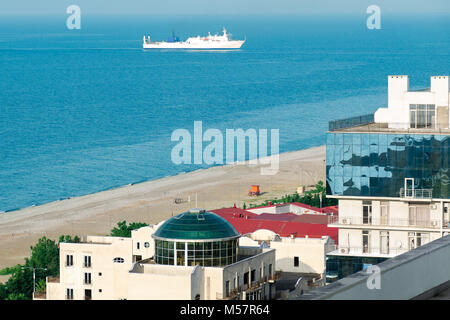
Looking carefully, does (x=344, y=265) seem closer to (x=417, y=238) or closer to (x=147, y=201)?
(x=417, y=238)

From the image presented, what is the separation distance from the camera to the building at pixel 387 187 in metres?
37.3

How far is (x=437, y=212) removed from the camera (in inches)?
1496

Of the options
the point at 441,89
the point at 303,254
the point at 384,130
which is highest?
the point at 441,89

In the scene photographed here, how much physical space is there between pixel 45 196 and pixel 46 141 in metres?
44.5

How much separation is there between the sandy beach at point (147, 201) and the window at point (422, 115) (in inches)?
1188

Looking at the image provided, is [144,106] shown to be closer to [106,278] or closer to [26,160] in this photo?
[26,160]

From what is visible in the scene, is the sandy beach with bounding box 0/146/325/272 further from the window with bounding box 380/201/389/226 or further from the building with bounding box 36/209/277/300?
the window with bounding box 380/201/389/226

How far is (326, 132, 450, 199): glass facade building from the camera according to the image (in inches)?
1462

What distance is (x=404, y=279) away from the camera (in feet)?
45.7

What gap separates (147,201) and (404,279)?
75426 mm

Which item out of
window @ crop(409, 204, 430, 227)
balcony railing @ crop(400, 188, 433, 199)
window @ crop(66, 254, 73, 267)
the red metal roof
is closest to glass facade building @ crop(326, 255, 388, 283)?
window @ crop(409, 204, 430, 227)

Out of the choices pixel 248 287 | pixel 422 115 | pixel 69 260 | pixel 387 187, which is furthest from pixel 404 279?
pixel 69 260

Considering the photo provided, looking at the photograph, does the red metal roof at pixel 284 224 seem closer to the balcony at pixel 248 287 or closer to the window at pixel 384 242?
the balcony at pixel 248 287

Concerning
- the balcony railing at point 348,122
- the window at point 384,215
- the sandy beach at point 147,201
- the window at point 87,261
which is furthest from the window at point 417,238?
the sandy beach at point 147,201
